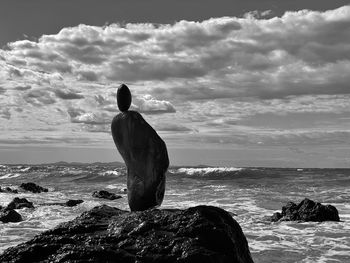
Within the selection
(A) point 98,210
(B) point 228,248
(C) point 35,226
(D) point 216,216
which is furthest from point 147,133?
(C) point 35,226

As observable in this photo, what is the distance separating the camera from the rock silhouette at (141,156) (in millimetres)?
6215

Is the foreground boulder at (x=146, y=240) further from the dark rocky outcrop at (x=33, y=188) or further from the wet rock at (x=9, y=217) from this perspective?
the dark rocky outcrop at (x=33, y=188)

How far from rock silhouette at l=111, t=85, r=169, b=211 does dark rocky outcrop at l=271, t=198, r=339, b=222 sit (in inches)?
277

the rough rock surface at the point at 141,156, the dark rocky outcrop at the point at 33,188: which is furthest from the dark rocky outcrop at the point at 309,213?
the dark rocky outcrop at the point at 33,188

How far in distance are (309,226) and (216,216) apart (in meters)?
7.80

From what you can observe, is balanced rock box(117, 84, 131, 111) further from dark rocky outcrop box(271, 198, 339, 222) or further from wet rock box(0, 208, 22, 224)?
dark rocky outcrop box(271, 198, 339, 222)

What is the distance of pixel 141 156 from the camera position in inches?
249

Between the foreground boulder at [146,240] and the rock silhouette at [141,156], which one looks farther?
the rock silhouette at [141,156]

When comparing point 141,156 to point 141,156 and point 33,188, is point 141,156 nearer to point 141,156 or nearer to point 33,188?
point 141,156

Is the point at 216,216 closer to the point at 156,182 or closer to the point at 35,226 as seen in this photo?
the point at 156,182

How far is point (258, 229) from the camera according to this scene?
11.0 meters

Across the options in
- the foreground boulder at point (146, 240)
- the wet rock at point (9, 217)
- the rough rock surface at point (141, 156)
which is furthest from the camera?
the wet rock at point (9, 217)

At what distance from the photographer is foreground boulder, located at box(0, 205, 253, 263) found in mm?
3961

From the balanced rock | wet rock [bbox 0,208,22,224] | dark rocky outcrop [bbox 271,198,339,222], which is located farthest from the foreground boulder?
wet rock [bbox 0,208,22,224]
